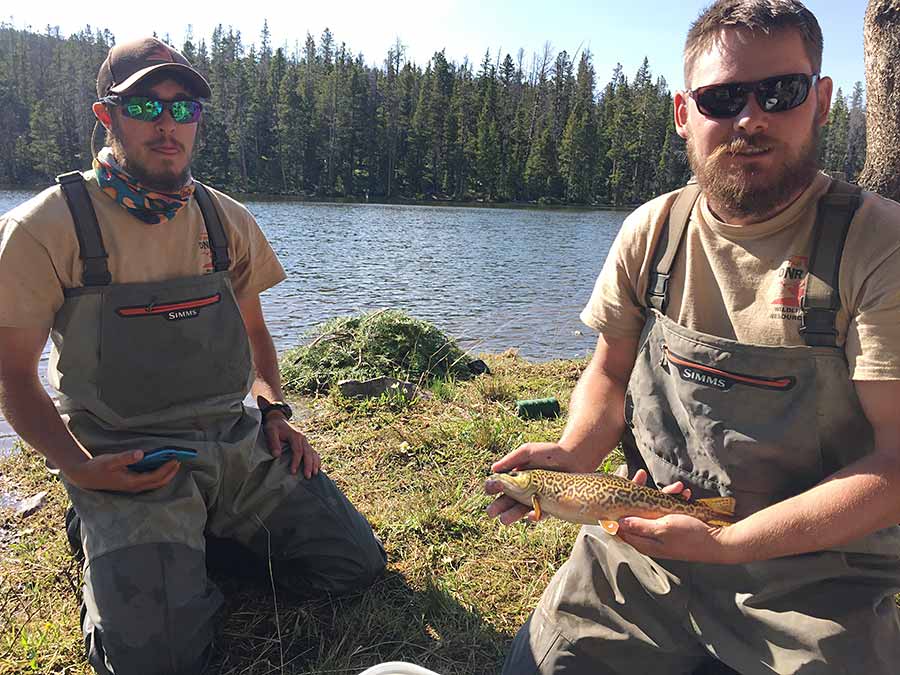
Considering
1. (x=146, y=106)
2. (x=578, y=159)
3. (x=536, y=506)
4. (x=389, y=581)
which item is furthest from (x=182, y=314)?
(x=578, y=159)

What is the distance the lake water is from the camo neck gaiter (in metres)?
4.06

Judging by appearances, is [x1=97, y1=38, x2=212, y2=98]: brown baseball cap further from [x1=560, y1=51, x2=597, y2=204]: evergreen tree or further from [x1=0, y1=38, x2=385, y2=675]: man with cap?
[x1=560, y1=51, x2=597, y2=204]: evergreen tree

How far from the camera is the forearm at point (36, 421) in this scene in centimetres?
314

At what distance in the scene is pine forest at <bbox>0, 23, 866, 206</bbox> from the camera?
81.2 metres

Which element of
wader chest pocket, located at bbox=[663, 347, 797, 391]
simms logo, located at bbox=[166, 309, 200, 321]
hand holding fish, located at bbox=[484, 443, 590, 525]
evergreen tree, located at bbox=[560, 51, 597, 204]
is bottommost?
hand holding fish, located at bbox=[484, 443, 590, 525]

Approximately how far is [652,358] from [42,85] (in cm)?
10317

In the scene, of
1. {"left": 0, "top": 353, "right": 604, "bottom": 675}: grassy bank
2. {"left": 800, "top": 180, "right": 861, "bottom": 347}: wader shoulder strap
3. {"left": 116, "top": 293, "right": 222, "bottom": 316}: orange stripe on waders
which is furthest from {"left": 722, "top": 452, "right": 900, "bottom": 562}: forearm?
{"left": 116, "top": 293, "right": 222, "bottom": 316}: orange stripe on waders

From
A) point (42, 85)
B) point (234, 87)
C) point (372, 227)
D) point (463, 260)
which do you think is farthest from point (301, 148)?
point (463, 260)

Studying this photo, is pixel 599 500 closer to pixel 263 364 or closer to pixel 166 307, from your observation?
pixel 166 307

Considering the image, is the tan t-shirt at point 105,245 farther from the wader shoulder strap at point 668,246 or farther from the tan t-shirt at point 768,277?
the wader shoulder strap at point 668,246

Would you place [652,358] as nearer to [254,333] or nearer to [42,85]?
[254,333]

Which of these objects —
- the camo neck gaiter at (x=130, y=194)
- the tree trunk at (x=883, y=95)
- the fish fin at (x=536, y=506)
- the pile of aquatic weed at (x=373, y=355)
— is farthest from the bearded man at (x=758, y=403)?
the pile of aquatic weed at (x=373, y=355)

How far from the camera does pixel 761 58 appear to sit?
8.27ft

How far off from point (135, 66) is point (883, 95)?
5.51 metres
